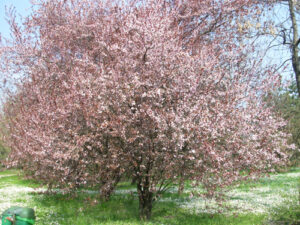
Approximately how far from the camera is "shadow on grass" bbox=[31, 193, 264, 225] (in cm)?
835

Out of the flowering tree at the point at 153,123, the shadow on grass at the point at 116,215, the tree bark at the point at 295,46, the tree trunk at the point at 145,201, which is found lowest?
the shadow on grass at the point at 116,215

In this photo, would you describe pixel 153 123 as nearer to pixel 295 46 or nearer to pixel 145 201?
pixel 145 201

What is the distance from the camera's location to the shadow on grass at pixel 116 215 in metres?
8.35

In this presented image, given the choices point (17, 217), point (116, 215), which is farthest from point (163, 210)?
point (17, 217)

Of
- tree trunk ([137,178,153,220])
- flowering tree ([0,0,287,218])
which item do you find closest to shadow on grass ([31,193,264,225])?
tree trunk ([137,178,153,220])

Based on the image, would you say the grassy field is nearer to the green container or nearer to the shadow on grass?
the shadow on grass

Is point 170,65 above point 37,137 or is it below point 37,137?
above

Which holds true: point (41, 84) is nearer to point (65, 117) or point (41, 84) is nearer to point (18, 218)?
point (65, 117)

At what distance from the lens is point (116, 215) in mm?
8977

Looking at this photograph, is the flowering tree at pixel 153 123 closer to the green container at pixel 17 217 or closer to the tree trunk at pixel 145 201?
the tree trunk at pixel 145 201

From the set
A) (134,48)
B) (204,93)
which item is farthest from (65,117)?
(204,93)

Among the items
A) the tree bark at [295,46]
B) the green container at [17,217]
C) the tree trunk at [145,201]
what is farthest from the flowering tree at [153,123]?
the green container at [17,217]

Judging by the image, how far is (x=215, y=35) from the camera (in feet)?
45.5

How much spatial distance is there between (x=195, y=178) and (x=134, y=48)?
163 inches
